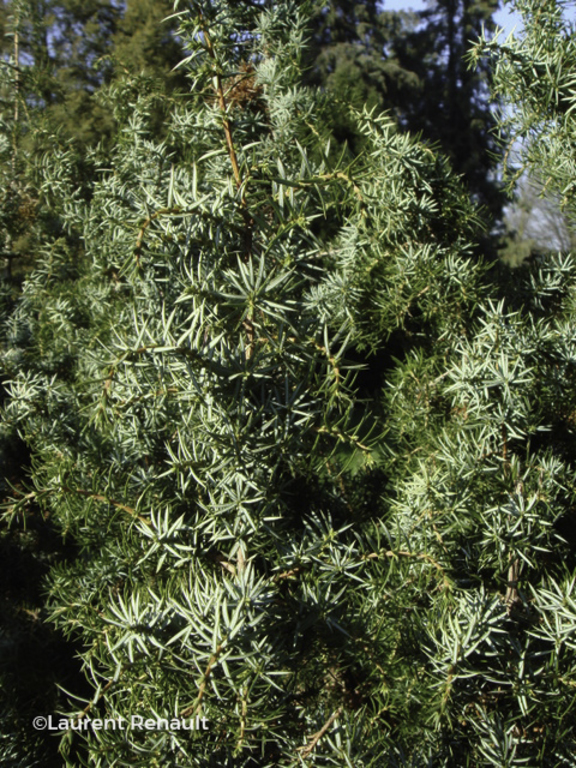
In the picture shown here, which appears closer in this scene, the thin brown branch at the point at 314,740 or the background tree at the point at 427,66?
the thin brown branch at the point at 314,740

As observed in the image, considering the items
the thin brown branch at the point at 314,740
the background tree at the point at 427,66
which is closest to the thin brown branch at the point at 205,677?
the thin brown branch at the point at 314,740

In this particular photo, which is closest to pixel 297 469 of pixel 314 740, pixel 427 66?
pixel 314 740

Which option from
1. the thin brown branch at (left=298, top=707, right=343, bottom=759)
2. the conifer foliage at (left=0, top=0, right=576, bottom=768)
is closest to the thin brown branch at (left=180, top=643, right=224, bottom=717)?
the conifer foliage at (left=0, top=0, right=576, bottom=768)

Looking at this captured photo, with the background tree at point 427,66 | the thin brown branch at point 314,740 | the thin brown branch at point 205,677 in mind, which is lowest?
the background tree at point 427,66

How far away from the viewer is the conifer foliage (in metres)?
0.67

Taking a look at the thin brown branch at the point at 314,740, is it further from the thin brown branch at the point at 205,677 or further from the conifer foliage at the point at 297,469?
the thin brown branch at the point at 205,677

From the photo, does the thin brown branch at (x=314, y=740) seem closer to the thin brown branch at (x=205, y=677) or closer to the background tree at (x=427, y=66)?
the thin brown branch at (x=205, y=677)

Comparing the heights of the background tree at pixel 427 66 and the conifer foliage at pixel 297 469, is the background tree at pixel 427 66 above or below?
below

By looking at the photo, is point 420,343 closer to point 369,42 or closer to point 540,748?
point 540,748

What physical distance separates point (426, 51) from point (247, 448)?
14.4m

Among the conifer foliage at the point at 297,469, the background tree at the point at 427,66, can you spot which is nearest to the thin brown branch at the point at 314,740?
the conifer foliage at the point at 297,469

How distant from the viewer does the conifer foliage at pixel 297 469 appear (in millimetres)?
667

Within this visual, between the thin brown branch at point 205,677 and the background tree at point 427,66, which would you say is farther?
the background tree at point 427,66

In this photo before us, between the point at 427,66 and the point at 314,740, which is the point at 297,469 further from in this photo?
the point at 427,66
